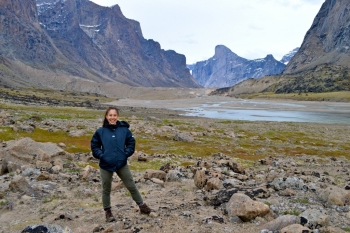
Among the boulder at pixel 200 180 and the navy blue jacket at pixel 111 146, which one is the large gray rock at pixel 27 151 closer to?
→ the boulder at pixel 200 180

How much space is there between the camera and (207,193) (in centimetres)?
1517

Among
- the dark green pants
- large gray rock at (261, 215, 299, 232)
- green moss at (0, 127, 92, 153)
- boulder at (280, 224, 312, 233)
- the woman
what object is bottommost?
green moss at (0, 127, 92, 153)

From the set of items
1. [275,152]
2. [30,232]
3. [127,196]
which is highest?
[30,232]

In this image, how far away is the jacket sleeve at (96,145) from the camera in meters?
10.8

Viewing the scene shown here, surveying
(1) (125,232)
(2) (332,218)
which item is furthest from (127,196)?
(2) (332,218)

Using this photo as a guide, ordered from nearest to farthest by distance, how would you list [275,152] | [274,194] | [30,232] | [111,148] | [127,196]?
1. [30,232]
2. [111,148]
3. [274,194]
4. [127,196]
5. [275,152]

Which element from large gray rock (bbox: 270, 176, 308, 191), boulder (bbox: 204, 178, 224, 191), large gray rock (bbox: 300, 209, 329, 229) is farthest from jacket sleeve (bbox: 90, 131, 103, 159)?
large gray rock (bbox: 270, 176, 308, 191)

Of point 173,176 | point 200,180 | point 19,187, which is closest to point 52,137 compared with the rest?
point 19,187

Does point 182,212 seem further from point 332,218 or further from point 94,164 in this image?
point 94,164

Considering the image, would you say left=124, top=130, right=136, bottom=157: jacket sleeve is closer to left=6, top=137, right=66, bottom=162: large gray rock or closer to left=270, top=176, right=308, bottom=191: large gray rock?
left=270, top=176, right=308, bottom=191: large gray rock

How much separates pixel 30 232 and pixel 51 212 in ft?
15.2

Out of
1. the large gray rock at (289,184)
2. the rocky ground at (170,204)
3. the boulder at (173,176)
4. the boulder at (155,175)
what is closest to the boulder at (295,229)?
the rocky ground at (170,204)

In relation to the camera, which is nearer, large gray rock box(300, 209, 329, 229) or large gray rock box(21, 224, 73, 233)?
large gray rock box(21, 224, 73, 233)

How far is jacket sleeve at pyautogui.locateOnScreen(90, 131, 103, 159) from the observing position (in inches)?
426
